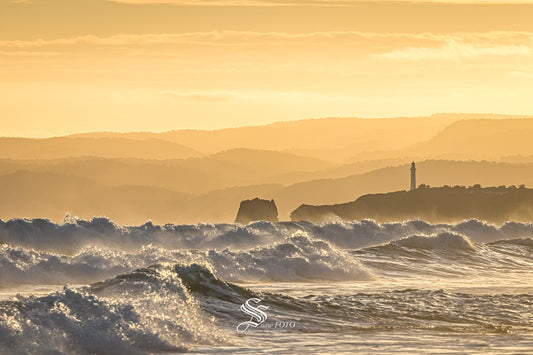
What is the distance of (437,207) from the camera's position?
9719 cm

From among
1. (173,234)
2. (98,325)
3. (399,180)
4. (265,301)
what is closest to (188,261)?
(265,301)

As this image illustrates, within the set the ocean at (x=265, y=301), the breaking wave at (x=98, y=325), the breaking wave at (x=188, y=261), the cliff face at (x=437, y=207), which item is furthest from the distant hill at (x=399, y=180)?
the breaking wave at (x=98, y=325)

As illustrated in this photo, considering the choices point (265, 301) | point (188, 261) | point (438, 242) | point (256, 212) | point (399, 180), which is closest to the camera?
point (265, 301)

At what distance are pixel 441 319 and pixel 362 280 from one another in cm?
1040

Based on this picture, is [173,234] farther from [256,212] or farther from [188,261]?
[256,212]

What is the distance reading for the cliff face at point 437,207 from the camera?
95.5 meters

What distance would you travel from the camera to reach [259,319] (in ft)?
68.8

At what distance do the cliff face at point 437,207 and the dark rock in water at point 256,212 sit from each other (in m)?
4.93

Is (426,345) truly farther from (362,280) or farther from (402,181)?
(402,181)

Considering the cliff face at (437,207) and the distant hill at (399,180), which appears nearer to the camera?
the cliff face at (437,207)

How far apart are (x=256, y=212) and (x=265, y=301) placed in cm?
6716

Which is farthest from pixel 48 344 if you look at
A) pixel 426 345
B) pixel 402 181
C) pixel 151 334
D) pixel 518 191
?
pixel 402 181

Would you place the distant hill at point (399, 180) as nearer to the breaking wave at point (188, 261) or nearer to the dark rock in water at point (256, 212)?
the dark rock in water at point (256, 212)

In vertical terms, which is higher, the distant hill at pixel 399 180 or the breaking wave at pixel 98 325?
the distant hill at pixel 399 180
